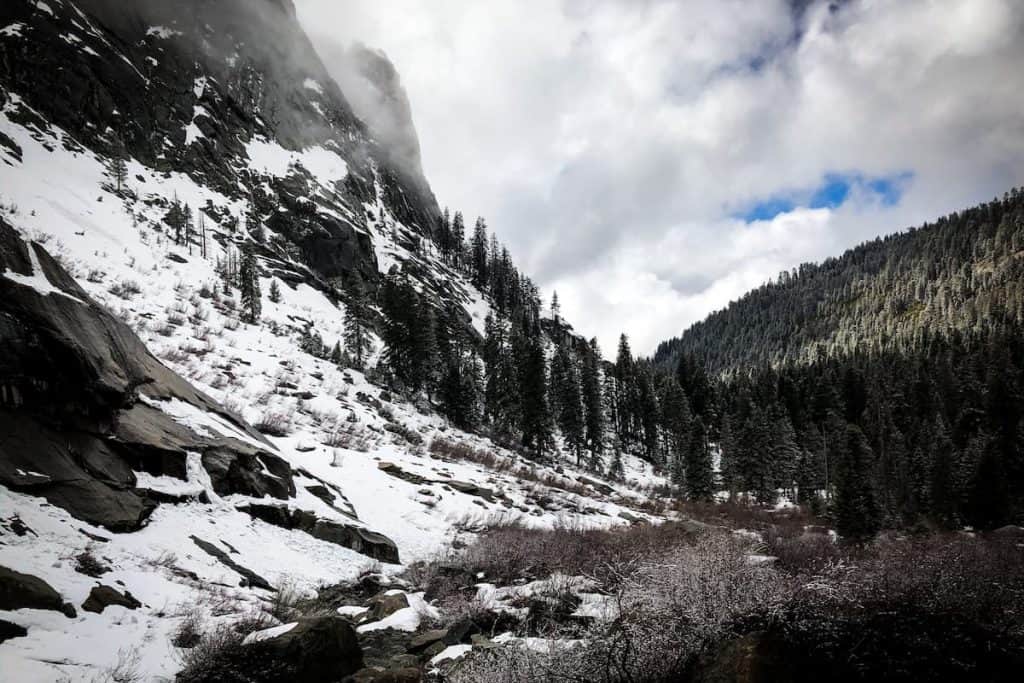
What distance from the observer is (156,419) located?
30.5 feet

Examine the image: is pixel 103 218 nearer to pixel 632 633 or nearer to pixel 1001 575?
pixel 632 633

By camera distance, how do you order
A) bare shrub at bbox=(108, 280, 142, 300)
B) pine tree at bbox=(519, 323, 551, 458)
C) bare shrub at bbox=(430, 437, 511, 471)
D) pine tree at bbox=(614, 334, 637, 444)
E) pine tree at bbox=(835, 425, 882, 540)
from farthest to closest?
pine tree at bbox=(614, 334, 637, 444), pine tree at bbox=(519, 323, 551, 458), pine tree at bbox=(835, 425, 882, 540), bare shrub at bbox=(430, 437, 511, 471), bare shrub at bbox=(108, 280, 142, 300)

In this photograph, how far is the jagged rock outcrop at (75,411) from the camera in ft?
21.2

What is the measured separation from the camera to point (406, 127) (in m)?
146

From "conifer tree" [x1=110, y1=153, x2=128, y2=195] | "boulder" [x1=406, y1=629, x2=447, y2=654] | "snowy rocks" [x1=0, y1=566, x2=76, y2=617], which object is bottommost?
"boulder" [x1=406, y1=629, x2=447, y2=654]

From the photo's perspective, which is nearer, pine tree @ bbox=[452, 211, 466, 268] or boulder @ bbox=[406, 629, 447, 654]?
boulder @ bbox=[406, 629, 447, 654]

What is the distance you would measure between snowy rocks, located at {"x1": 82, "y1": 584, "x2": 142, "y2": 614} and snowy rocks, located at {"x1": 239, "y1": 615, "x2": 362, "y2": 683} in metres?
1.88

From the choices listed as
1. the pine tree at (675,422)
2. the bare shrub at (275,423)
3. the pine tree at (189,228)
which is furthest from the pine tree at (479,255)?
the bare shrub at (275,423)

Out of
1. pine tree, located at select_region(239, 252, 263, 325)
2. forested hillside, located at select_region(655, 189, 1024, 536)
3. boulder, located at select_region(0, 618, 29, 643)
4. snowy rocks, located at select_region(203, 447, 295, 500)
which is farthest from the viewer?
pine tree, located at select_region(239, 252, 263, 325)

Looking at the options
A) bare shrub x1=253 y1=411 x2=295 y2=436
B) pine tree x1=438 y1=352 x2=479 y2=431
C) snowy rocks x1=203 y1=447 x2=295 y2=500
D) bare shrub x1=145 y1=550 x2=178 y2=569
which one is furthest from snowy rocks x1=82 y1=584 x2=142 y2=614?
pine tree x1=438 y1=352 x2=479 y2=431

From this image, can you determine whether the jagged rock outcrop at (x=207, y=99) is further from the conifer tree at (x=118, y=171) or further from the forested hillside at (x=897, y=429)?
the forested hillside at (x=897, y=429)

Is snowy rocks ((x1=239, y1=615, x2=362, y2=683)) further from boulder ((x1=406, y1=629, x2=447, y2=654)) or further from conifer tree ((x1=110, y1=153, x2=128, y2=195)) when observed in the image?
conifer tree ((x1=110, y1=153, x2=128, y2=195))

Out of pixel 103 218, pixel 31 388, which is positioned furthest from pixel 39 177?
pixel 31 388

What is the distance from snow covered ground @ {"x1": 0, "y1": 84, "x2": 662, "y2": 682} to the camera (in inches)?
208
